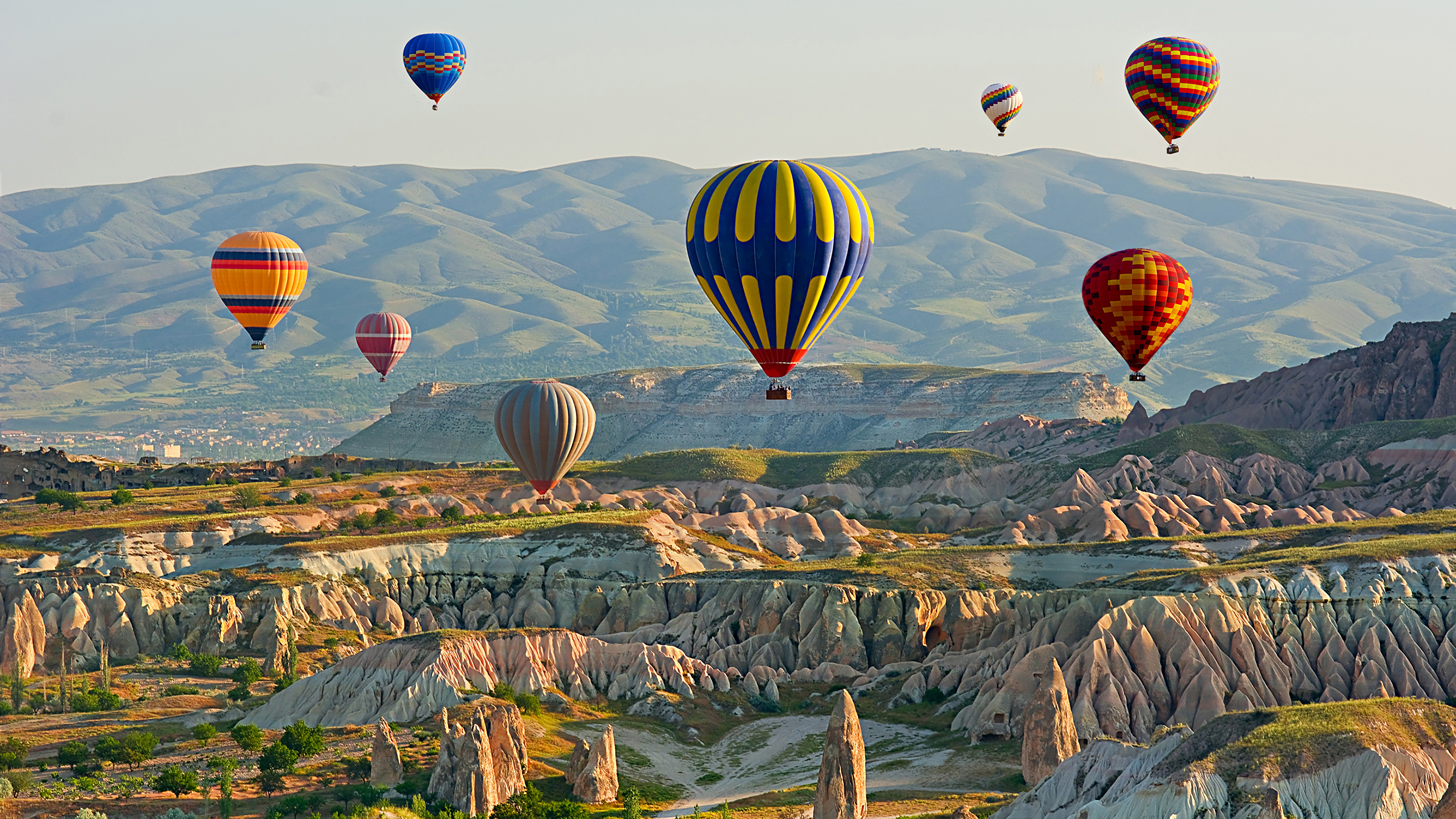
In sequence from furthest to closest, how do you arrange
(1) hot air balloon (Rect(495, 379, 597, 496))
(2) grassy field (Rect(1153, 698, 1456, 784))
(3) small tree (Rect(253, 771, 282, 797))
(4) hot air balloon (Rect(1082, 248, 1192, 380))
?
(1) hot air balloon (Rect(495, 379, 597, 496)) < (4) hot air balloon (Rect(1082, 248, 1192, 380)) < (3) small tree (Rect(253, 771, 282, 797)) < (2) grassy field (Rect(1153, 698, 1456, 784))

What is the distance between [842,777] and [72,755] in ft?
107

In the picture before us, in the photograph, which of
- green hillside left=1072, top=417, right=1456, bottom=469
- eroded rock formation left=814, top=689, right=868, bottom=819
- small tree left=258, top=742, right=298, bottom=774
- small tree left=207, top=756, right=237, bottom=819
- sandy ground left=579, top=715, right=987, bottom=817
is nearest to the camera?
eroded rock formation left=814, top=689, right=868, bottom=819

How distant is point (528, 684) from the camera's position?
94.2 metres

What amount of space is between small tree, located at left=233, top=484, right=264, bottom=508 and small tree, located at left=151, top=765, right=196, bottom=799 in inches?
3321

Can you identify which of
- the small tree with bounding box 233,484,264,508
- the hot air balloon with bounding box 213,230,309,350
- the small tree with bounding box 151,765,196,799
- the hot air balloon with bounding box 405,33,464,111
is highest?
the hot air balloon with bounding box 405,33,464,111

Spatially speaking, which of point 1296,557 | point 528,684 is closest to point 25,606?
point 528,684

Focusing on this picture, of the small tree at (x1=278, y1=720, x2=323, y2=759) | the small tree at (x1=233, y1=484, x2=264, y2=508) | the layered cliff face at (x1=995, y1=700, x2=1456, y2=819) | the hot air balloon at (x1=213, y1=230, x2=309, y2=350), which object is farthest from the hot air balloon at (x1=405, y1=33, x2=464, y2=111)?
the layered cliff face at (x1=995, y1=700, x2=1456, y2=819)

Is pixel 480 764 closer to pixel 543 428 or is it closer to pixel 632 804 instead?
pixel 632 804

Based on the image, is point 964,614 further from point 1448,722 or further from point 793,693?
point 1448,722

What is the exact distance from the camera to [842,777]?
226ft

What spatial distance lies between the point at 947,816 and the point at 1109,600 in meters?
30.8

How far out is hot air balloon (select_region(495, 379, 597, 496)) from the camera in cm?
13050

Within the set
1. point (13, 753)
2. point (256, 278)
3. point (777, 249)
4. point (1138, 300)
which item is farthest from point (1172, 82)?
point (13, 753)

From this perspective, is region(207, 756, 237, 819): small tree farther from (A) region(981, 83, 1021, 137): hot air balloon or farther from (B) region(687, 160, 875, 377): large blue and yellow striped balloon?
(A) region(981, 83, 1021, 137): hot air balloon
